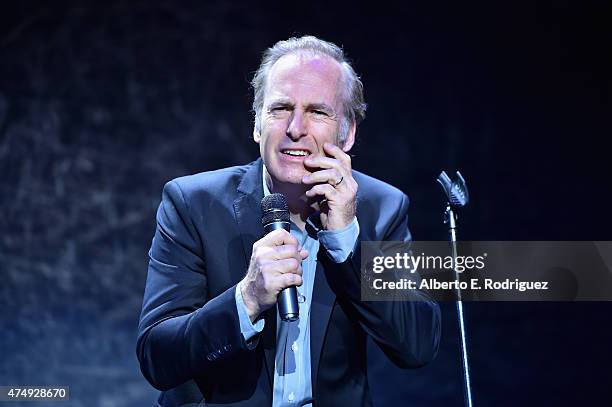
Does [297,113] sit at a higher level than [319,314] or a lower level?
higher

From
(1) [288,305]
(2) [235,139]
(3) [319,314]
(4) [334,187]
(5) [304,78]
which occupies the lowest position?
(1) [288,305]


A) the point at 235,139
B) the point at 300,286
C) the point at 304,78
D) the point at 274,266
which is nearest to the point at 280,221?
the point at 274,266

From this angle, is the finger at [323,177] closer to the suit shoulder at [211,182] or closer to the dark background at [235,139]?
the suit shoulder at [211,182]

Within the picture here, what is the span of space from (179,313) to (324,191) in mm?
463

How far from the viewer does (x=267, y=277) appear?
1412 mm

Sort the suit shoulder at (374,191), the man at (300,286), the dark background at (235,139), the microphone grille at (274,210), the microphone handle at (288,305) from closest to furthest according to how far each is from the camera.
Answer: the microphone handle at (288,305) → the microphone grille at (274,210) → the man at (300,286) → the suit shoulder at (374,191) → the dark background at (235,139)

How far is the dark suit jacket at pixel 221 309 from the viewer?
1.63 m

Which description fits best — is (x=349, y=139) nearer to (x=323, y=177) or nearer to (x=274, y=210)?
(x=323, y=177)

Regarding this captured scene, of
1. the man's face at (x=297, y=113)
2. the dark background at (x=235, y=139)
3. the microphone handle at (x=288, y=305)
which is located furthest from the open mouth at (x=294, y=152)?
the dark background at (x=235, y=139)

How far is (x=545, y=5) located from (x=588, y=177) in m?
0.79

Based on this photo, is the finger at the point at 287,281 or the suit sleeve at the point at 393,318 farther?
the suit sleeve at the point at 393,318

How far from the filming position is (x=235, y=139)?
323 cm

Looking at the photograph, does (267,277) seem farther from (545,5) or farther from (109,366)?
(545,5)

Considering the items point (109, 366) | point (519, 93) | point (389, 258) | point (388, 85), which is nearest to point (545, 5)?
point (519, 93)
